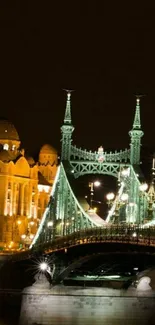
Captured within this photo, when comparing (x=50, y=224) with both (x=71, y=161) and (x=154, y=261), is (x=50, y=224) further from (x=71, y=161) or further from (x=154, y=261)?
(x=154, y=261)

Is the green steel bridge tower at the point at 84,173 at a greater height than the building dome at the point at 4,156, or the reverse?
the building dome at the point at 4,156

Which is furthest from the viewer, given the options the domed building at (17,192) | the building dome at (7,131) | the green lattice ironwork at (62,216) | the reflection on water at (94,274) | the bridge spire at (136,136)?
the building dome at (7,131)

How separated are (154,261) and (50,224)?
20297 mm

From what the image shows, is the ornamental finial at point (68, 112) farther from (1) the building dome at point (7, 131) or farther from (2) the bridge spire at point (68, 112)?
(1) the building dome at point (7, 131)

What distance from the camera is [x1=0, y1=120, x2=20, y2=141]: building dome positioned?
4887 inches

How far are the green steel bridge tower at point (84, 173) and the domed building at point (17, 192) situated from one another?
59.8 feet

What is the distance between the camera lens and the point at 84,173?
8875cm

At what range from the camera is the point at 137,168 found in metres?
86.9

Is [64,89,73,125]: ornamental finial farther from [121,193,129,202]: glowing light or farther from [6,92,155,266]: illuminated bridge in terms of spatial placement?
[121,193,129,202]: glowing light

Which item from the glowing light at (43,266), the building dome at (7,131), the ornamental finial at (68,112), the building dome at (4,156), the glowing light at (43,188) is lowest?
the glowing light at (43,266)

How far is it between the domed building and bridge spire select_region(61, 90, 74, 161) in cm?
1881

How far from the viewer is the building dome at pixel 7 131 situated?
124125 mm

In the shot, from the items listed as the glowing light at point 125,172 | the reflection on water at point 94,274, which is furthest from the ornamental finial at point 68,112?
the reflection on water at point 94,274

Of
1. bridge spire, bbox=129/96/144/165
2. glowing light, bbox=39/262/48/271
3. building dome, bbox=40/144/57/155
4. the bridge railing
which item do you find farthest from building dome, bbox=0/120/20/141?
glowing light, bbox=39/262/48/271
